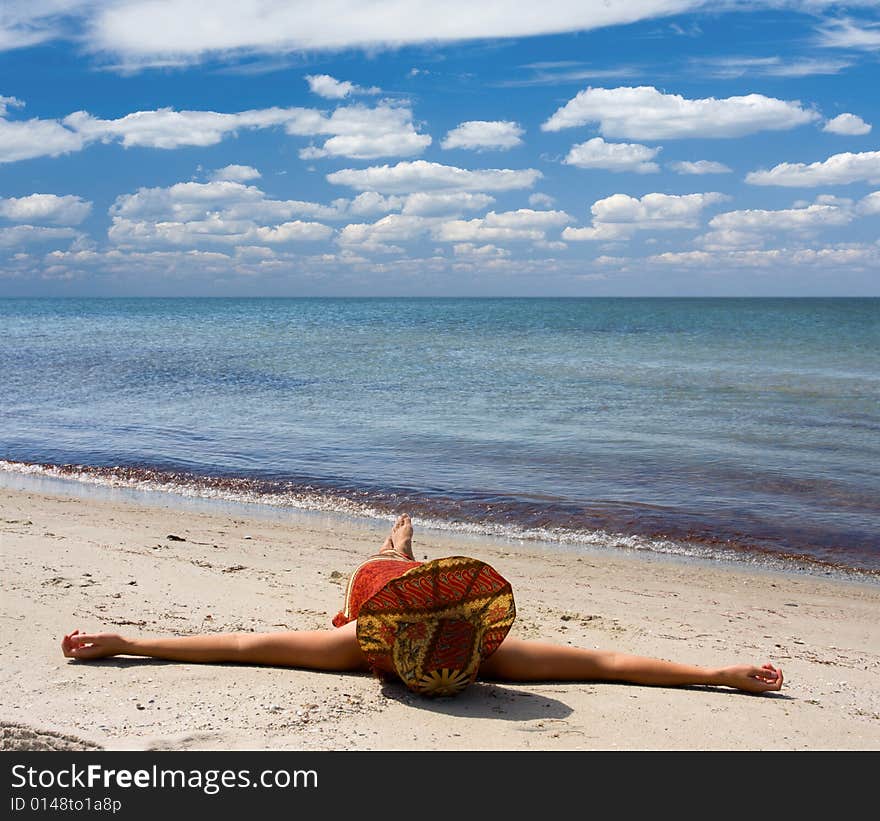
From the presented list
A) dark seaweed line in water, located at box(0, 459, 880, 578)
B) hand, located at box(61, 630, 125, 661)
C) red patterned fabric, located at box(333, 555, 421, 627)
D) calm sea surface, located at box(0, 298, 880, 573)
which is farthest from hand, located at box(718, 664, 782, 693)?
calm sea surface, located at box(0, 298, 880, 573)

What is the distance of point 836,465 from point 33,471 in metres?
11.5

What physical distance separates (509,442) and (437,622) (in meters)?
10.1

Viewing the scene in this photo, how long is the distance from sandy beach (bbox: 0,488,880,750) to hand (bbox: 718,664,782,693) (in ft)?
0.22

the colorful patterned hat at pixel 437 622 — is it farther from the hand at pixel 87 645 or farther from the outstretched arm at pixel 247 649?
the hand at pixel 87 645

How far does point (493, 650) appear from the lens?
4.54 metres

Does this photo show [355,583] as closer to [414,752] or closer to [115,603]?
[414,752]

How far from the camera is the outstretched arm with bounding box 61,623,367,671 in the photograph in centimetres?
467

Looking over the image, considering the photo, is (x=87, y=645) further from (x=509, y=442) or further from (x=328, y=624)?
(x=509, y=442)

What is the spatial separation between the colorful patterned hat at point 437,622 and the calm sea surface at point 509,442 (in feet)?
16.9

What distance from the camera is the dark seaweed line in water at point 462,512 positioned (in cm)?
903

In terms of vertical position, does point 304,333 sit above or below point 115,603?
above

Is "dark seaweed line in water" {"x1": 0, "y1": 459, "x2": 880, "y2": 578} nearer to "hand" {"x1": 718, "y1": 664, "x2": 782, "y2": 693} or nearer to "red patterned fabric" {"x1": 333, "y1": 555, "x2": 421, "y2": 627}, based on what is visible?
"hand" {"x1": 718, "y1": 664, "x2": 782, "y2": 693}

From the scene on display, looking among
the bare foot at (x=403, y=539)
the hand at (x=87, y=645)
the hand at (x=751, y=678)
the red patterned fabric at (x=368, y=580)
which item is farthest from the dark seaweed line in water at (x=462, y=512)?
the hand at (x=87, y=645)

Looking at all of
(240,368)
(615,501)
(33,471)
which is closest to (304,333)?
(240,368)
